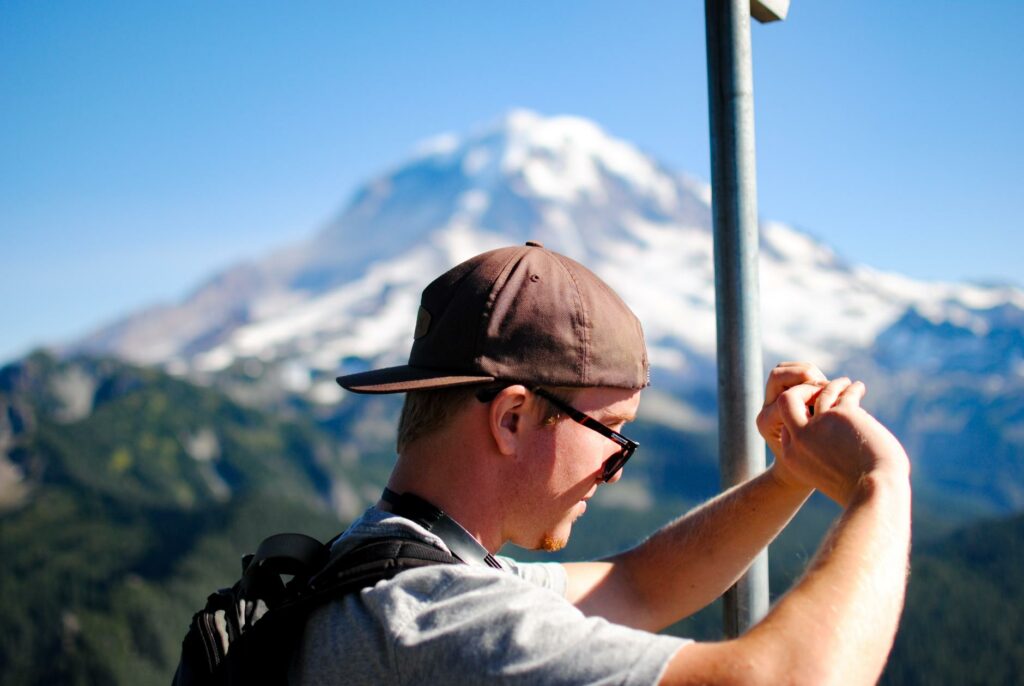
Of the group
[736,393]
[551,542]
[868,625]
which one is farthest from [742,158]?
[868,625]

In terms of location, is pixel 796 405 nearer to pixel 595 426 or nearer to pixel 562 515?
pixel 595 426

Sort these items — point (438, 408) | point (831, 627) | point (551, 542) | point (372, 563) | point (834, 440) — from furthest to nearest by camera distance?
point (551, 542) < point (438, 408) < point (834, 440) < point (372, 563) < point (831, 627)

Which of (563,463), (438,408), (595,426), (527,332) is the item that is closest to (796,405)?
(595,426)

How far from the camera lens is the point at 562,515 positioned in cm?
321

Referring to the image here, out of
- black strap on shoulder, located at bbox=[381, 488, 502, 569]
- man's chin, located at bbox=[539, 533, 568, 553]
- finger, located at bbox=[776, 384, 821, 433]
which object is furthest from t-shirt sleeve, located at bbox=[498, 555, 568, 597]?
finger, located at bbox=[776, 384, 821, 433]

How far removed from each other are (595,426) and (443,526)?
23.5 inches

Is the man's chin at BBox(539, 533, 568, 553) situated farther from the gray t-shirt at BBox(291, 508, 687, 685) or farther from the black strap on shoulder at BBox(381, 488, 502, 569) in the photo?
the gray t-shirt at BBox(291, 508, 687, 685)

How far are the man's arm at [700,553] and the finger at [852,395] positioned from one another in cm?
25

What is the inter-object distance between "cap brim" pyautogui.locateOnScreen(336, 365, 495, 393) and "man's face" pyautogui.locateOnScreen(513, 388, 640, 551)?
27 centimetres

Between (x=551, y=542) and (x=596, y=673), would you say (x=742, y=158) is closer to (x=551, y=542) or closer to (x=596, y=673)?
(x=551, y=542)

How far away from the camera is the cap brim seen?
2986mm

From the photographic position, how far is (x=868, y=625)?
228 cm

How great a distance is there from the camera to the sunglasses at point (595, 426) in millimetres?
3043

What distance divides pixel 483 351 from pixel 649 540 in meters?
1.70
